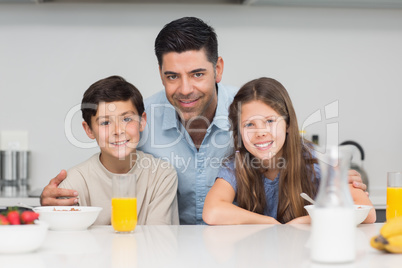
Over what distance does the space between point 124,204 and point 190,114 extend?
2.86 ft

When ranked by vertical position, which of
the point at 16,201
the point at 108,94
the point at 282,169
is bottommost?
the point at 16,201

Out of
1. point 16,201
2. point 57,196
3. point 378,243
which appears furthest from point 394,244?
point 16,201

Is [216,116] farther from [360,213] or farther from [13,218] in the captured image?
[13,218]

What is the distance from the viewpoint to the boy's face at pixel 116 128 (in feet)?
6.46

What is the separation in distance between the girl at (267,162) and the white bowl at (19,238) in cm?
77

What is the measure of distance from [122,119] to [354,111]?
1.75 meters

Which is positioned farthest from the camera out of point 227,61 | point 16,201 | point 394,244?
point 227,61

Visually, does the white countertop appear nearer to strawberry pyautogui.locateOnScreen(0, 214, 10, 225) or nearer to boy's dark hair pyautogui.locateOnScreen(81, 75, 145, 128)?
boy's dark hair pyautogui.locateOnScreen(81, 75, 145, 128)

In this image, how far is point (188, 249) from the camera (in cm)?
117

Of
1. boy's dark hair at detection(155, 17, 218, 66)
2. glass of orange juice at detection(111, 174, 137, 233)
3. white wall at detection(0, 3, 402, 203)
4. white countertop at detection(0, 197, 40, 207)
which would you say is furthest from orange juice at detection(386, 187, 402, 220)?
white countertop at detection(0, 197, 40, 207)

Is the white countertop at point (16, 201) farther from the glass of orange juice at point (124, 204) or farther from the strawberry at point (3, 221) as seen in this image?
the strawberry at point (3, 221)

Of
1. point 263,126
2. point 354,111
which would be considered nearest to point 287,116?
point 263,126

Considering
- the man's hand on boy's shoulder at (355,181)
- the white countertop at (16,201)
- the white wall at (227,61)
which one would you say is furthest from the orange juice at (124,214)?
the white wall at (227,61)

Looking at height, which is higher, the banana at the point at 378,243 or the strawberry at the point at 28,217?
the strawberry at the point at 28,217
